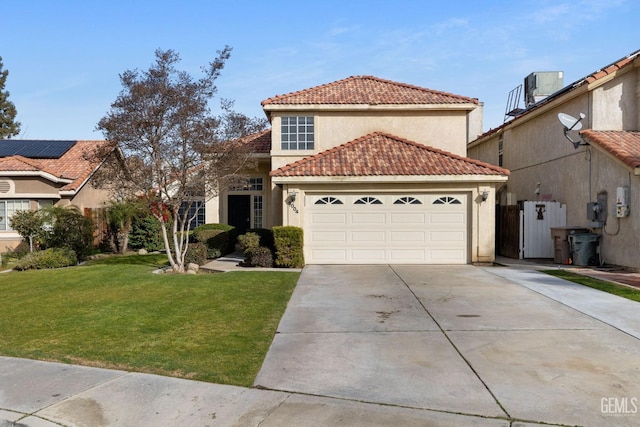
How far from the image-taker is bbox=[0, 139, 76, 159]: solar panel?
22297mm

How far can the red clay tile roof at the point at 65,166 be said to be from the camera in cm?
1883

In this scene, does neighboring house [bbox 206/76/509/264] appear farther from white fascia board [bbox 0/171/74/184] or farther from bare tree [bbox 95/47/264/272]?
white fascia board [bbox 0/171/74/184]

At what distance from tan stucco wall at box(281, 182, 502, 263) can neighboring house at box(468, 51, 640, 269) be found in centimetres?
291

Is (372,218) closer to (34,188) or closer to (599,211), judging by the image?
(599,211)

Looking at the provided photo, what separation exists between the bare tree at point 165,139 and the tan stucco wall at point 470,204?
277 cm

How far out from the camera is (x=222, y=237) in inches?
701

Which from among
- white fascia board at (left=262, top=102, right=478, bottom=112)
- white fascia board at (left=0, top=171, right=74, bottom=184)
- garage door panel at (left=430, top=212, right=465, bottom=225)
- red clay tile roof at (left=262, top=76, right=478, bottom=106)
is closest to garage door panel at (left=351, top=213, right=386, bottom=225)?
garage door panel at (left=430, top=212, right=465, bottom=225)

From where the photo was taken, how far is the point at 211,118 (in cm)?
1241

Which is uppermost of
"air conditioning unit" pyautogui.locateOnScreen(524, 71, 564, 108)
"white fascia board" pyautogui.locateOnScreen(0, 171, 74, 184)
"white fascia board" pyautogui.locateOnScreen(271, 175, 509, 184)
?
→ "air conditioning unit" pyautogui.locateOnScreen(524, 71, 564, 108)

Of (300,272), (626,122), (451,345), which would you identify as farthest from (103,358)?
(626,122)

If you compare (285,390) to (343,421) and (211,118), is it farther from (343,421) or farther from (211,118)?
(211,118)

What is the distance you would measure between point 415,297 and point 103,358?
6.00 meters

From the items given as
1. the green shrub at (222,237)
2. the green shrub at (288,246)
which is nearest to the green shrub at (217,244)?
the green shrub at (222,237)

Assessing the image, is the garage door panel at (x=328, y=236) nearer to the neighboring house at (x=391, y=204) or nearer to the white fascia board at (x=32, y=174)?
the neighboring house at (x=391, y=204)
